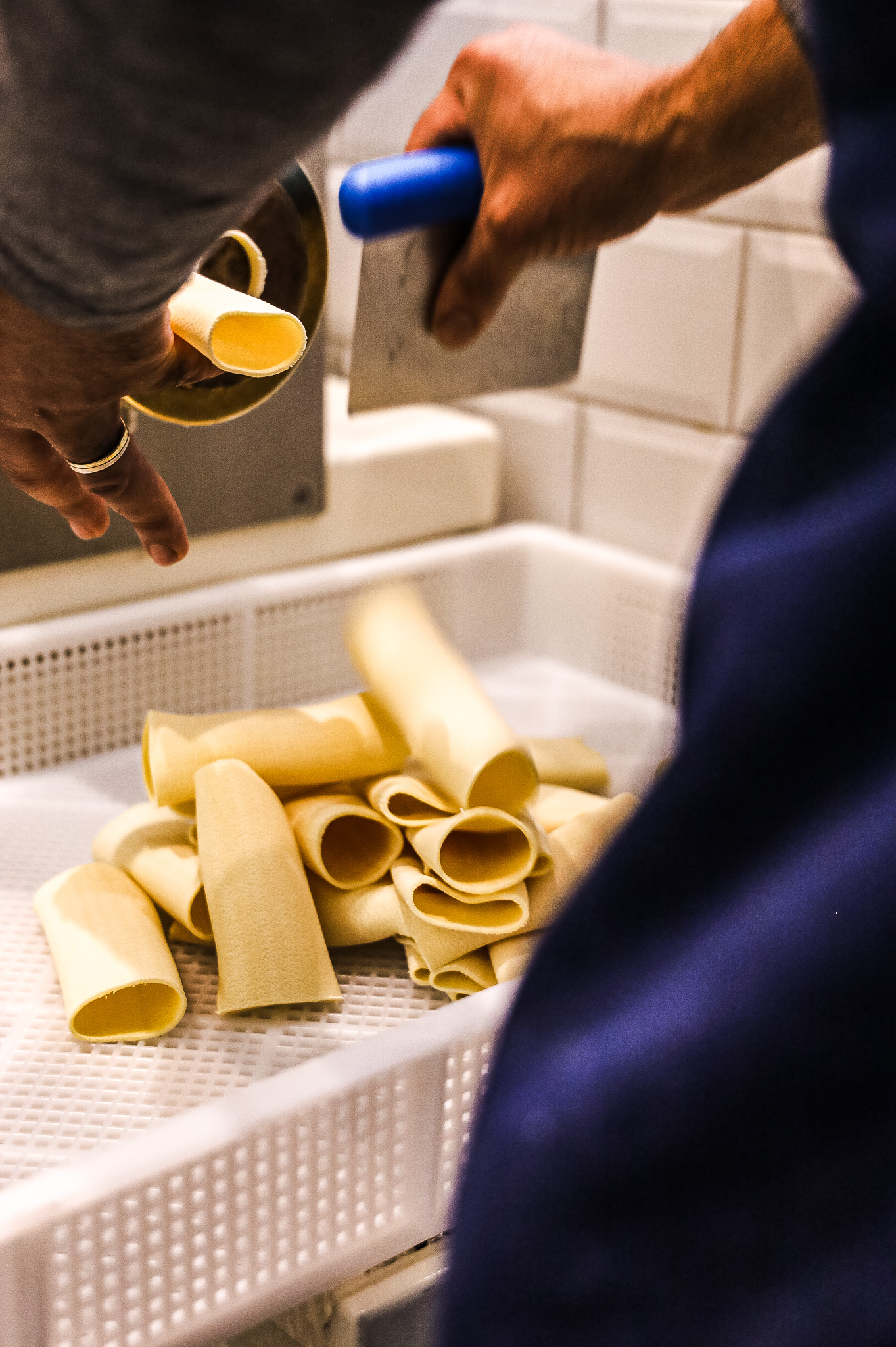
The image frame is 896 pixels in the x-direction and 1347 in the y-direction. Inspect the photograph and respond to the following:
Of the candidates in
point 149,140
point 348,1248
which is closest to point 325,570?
point 348,1248

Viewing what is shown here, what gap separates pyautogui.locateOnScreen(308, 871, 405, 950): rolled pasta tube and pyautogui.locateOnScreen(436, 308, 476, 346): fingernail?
292mm

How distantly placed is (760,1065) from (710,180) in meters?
0.57

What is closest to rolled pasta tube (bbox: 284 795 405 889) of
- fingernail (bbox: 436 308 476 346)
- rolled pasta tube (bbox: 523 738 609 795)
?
rolled pasta tube (bbox: 523 738 609 795)

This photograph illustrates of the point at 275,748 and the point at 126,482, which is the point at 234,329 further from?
the point at 275,748

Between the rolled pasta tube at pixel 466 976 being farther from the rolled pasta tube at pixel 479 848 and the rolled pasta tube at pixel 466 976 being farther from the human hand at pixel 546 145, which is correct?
the human hand at pixel 546 145

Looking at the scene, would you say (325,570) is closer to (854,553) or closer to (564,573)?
(564,573)

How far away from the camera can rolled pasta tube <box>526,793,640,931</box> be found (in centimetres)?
70

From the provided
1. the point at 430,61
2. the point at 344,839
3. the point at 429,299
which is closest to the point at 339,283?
the point at 430,61

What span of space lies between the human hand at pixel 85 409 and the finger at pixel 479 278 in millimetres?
201

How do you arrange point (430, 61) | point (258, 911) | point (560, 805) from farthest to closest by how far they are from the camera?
1. point (430, 61)
2. point (560, 805)
3. point (258, 911)

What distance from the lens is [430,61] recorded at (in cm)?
116

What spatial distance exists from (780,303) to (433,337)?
1.14ft

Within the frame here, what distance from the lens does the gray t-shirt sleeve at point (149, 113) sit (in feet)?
0.82

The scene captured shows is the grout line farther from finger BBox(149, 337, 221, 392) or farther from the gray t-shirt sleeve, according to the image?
the gray t-shirt sleeve
